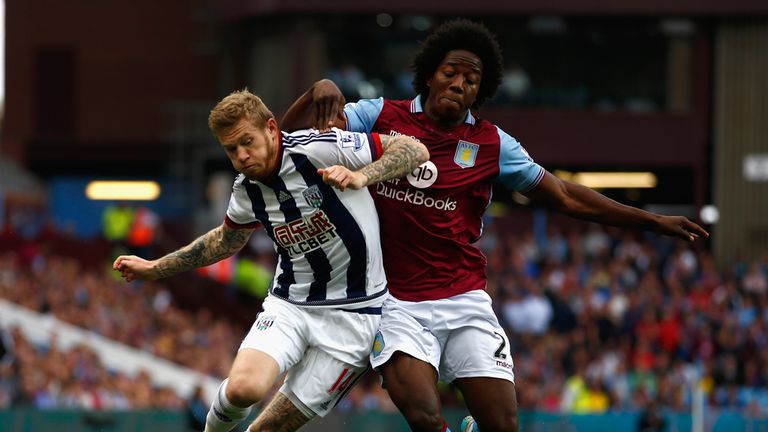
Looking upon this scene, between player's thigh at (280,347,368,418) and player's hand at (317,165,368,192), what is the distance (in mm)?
1083

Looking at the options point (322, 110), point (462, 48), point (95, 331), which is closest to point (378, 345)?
point (322, 110)

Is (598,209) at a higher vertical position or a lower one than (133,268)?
higher

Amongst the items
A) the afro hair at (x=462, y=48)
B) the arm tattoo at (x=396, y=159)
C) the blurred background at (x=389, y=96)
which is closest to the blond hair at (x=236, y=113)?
the arm tattoo at (x=396, y=159)

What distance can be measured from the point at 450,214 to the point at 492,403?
1039mm

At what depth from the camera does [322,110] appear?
288 inches

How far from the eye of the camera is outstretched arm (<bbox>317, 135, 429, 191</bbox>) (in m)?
6.58

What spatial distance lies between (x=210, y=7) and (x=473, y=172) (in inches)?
1000

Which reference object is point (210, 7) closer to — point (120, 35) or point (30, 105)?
point (120, 35)

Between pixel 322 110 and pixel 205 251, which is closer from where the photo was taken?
pixel 322 110

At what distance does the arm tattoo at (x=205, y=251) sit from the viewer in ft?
24.4

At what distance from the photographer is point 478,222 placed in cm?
762

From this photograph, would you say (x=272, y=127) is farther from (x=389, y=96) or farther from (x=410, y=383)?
(x=389, y=96)

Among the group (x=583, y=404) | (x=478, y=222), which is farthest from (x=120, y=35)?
(x=478, y=222)

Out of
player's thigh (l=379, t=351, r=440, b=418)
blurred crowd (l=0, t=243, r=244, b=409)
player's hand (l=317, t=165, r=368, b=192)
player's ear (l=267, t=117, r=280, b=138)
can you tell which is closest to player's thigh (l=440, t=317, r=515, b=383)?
player's thigh (l=379, t=351, r=440, b=418)
